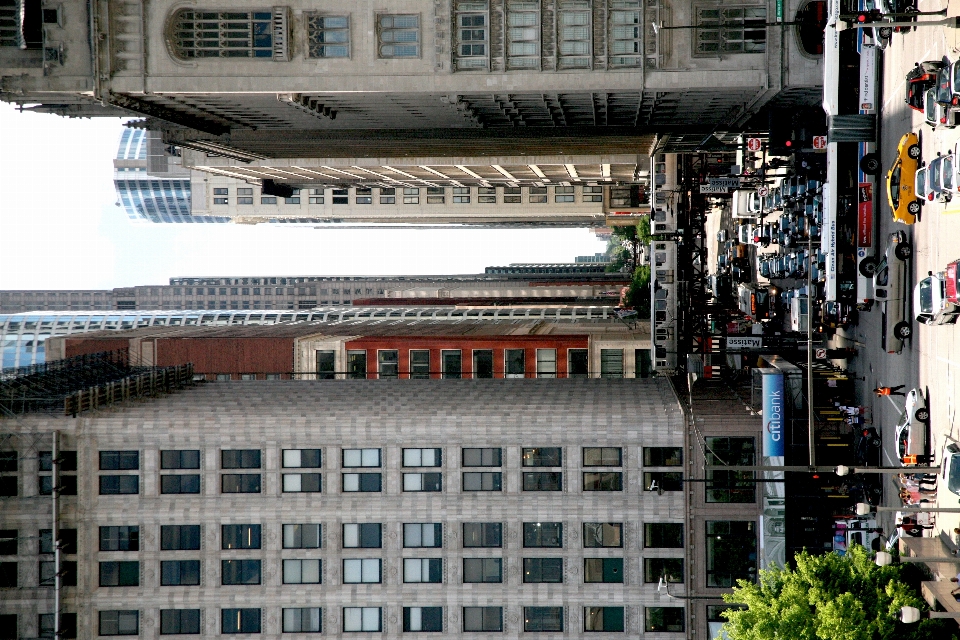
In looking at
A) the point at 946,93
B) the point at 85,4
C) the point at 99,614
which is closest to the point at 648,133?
the point at 946,93

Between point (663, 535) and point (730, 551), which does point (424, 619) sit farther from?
point (730, 551)

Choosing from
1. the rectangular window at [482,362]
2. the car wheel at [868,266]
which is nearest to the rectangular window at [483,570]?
the rectangular window at [482,362]

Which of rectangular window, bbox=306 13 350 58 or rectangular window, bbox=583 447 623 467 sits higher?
rectangular window, bbox=306 13 350 58

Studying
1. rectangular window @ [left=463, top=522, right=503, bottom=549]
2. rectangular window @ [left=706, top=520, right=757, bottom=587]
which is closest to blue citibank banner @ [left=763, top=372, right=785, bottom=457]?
rectangular window @ [left=706, top=520, right=757, bottom=587]

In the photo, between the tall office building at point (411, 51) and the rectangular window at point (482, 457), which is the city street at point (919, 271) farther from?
the rectangular window at point (482, 457)

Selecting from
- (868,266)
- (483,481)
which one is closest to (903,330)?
(868,266)

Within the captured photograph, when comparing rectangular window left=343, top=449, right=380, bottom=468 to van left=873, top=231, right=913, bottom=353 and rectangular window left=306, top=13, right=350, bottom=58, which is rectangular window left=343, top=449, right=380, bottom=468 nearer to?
rectangular window left=306, top=13, right=350, bottom=58
